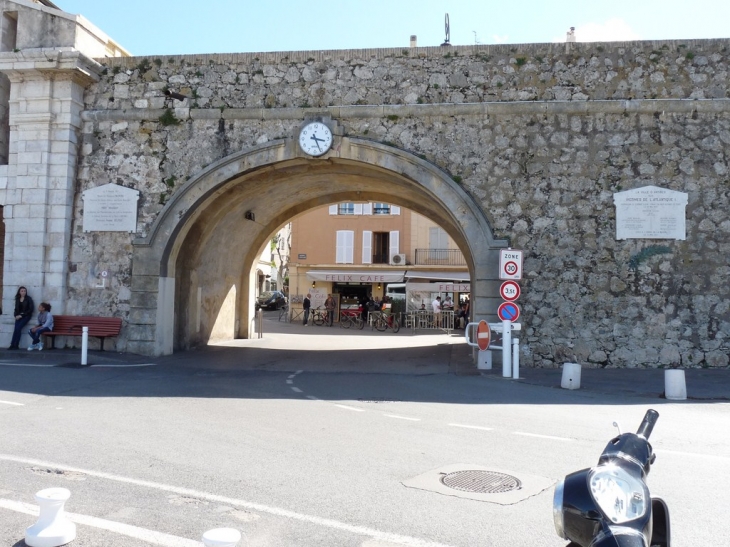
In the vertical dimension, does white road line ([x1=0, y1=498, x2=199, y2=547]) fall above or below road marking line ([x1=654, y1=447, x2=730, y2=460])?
below

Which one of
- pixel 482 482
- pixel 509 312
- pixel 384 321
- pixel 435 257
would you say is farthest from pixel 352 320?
pixel 482 482

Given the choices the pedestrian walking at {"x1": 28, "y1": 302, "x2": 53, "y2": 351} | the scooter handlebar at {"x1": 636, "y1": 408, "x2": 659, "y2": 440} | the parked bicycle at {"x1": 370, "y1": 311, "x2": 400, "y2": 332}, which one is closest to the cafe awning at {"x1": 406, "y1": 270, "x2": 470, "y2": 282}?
the parked bicycle at {"x1": 370, "y1": 311, "x2": 400, "y2": 332}

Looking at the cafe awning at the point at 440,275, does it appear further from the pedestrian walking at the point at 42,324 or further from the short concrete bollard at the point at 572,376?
Result: the short concrete bollard at the point at 572,376

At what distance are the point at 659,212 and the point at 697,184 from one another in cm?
92

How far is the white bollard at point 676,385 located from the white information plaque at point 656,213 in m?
4.30

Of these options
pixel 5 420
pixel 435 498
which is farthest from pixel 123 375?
pixel 435 498

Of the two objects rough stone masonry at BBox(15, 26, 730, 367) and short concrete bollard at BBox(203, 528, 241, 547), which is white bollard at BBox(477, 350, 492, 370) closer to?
rough stone masonry at BBox(15, 26, 730, 367)

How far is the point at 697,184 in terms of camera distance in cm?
1350

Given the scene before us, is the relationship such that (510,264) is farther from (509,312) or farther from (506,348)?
(506,348)

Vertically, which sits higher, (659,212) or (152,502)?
(659,212)

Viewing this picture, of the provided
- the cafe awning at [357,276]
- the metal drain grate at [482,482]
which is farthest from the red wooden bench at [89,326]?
the cafe awning at [357,276]

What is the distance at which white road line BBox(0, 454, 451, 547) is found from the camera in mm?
3979

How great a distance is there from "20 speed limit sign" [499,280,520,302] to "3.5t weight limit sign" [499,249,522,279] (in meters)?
0.21

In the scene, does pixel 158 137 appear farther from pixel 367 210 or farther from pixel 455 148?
pixel 367 210
